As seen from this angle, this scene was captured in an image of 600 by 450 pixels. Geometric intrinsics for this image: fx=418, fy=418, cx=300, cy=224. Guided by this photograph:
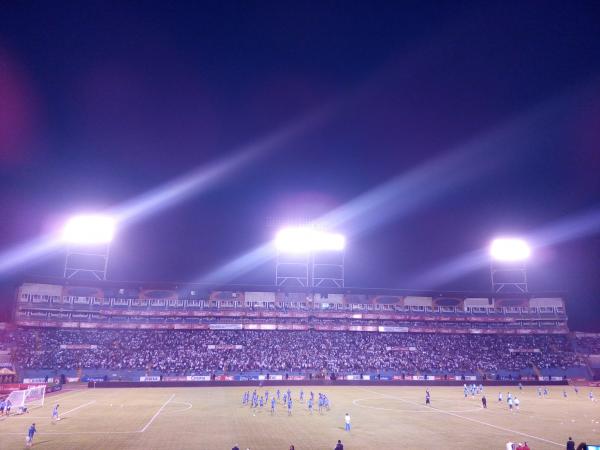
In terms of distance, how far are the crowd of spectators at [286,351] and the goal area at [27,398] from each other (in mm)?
18134

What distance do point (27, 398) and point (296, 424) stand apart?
1207 inches

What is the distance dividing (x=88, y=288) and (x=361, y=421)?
58.4 m

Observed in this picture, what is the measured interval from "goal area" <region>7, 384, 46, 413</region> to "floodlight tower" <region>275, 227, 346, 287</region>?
43294 millimetres

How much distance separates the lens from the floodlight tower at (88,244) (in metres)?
69.1

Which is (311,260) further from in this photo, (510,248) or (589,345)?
(589,345)

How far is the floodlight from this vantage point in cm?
8325

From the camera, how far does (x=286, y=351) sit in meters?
73.6

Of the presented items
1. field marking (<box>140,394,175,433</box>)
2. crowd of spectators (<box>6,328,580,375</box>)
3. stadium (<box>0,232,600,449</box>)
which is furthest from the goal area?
crowd of spectators (<box>6,328,580,375</box>)

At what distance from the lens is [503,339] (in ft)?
273

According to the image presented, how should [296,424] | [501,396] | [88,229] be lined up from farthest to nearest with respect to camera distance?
[88,229] → [501,396] → [296,424]

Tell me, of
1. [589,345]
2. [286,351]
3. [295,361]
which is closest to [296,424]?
[295,361]

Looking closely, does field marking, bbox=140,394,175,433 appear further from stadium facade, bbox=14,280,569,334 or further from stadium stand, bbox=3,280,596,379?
stadium facade, bbox=14,280,569,334

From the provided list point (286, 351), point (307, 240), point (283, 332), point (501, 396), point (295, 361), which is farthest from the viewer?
point (283, 332)

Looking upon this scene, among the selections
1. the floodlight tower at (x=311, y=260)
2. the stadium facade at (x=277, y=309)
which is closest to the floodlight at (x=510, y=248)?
the stadium facade at (x=277, y=309)
